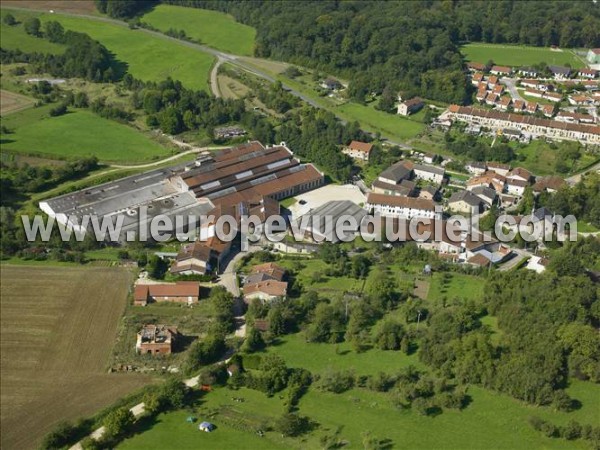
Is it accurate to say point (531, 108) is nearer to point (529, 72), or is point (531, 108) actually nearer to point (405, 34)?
point (529, 72)

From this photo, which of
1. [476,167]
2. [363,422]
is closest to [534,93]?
[476,167]

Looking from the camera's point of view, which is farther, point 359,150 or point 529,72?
point 529,72

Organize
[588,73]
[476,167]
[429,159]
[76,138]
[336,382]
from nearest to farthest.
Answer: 1. [336,382]
2. [476,167]
3. [429,159]
4. [76,138]
5. [588,73]

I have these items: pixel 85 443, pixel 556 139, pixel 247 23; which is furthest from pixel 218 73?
pixel 85 443

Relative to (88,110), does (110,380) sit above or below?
below

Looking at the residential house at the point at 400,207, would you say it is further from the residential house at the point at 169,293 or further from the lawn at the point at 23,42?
the lawn at the point at 23,42

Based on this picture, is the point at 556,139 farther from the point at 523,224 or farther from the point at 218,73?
the point at 218,73

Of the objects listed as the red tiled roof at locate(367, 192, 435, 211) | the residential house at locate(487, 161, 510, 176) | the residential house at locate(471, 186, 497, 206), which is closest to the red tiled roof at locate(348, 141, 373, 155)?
the red tiled roof at locate(367, 192, 435, 211)
